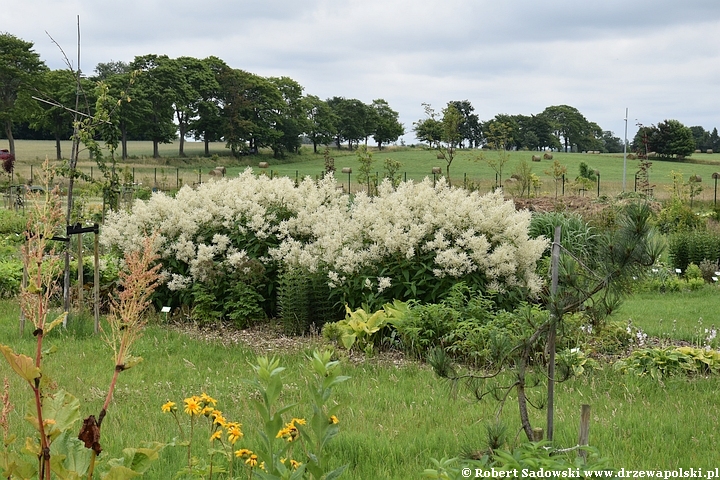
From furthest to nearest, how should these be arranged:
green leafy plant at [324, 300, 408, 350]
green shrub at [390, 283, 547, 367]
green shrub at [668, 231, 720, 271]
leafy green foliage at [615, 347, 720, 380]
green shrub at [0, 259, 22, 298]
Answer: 1. green shrub at [668, 231, 720, 271]
2. green shrub at [0, 259, 22, 298]
3. green leafy plant at [324, 300, 408, 350]
4. green shrub at [390, 283, 547, 367]
5. leafy green foliage at [615, 347, 720, 380]

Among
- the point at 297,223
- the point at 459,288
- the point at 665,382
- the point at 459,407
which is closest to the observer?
the point at 459,407

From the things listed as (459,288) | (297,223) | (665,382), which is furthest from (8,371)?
(665,382)

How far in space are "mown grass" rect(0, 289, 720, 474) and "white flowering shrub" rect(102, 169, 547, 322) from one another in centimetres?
113

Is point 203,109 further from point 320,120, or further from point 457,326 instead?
point 457,326

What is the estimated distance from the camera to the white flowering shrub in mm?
7441

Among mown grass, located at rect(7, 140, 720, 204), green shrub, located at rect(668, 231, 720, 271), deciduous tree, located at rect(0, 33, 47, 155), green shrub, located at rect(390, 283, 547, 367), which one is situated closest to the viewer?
green shrub, located at rect(390, 283, 547, 367)

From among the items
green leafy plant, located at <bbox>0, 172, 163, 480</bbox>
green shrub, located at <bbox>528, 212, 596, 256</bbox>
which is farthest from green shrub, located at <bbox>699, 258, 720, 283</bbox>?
green leafy plant, located at <bbox>0, 172, 163, 480</bbox>

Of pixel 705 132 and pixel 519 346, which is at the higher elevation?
pixel 705 132

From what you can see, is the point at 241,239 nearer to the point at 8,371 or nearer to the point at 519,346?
the point at 8,371

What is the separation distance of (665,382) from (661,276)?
677 cm

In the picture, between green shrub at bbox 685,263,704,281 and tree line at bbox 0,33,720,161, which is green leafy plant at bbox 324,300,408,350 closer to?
green shrub at bbox 685,263,704,281

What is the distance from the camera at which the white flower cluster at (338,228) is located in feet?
24.5

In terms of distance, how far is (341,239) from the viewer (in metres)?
7.84

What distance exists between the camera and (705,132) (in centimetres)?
9819
